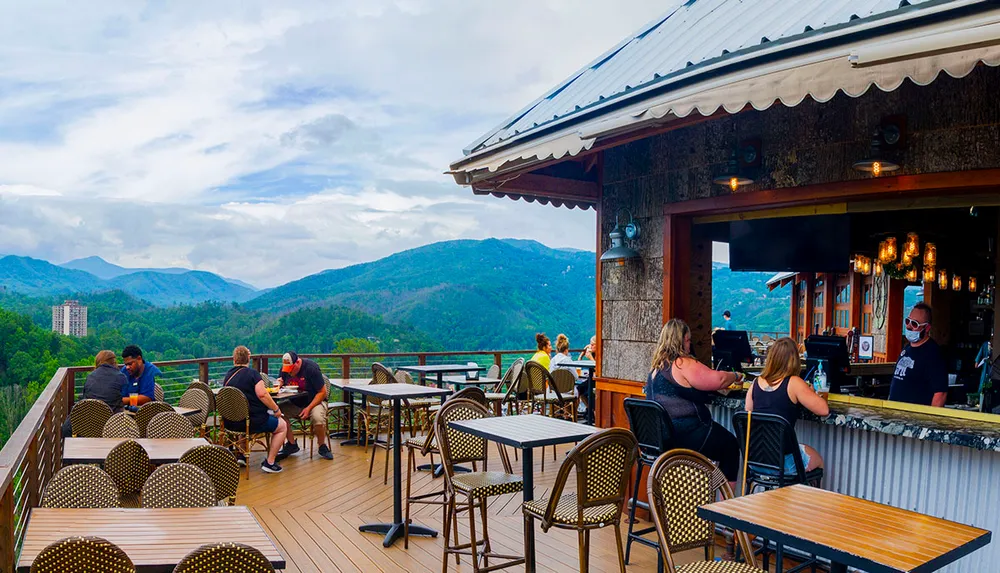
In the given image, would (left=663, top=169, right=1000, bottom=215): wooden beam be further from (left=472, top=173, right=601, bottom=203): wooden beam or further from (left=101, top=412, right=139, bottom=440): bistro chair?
(left=101, top=412, right=139, bottom=440): bistro chair

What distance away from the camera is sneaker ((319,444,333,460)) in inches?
311

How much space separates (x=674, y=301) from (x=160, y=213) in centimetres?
4347

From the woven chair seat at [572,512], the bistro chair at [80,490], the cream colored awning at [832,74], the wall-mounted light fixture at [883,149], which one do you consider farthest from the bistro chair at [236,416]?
the wall-mounted light fixture at [883,149]

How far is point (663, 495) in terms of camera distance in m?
2.94

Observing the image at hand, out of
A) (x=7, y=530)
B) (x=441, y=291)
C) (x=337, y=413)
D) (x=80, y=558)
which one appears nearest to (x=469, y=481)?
(x=7, y=530)

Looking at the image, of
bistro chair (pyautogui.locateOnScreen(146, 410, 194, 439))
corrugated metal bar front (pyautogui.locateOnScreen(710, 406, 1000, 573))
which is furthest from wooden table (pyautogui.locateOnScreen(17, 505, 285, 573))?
corrugated metal bar front (pyautogui.locateOnScreen(710, 406, 1000, 573))

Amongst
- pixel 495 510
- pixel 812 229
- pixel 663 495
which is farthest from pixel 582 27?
pixel 663 495

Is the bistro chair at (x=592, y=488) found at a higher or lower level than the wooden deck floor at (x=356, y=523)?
higher

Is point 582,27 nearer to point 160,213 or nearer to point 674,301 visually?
point 674,301

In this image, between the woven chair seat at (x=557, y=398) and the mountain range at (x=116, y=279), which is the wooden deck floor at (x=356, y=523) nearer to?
the woven chair seat at (x=557, y=398)

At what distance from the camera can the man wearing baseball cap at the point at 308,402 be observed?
26.3ft

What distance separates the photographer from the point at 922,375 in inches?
185

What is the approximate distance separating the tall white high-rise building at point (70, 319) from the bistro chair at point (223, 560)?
2091cm

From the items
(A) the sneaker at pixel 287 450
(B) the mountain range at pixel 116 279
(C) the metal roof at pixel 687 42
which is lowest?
(A) the sneaker at pixel 287 450
